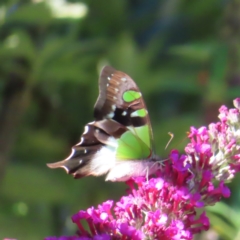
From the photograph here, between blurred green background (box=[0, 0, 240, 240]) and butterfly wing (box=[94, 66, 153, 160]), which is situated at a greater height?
butterfly wing (box=[94, 66, 153, 160])

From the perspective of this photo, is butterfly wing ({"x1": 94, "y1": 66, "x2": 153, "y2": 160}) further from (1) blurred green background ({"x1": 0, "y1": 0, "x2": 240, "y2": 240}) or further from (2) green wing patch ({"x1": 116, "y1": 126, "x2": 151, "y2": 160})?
(1) blurred green background ({"x1": 0, "y1": 0, "x2": 240, "y2": 240})

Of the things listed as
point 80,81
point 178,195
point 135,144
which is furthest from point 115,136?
point 80,81

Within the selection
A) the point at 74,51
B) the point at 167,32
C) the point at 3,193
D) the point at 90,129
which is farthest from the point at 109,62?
the point at 90,129

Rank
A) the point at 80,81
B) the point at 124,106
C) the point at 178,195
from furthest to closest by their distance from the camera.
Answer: the point at 80,81
the point at 124,106
the point at 178,195

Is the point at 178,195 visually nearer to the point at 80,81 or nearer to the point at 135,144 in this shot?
the point at 135,144

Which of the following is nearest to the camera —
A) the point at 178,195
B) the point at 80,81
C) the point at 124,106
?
the point at 178,195

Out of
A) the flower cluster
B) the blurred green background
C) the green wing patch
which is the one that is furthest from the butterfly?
the blurred green background

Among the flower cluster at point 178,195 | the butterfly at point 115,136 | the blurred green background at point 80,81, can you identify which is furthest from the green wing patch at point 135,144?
the blurred green background at point 80,81
